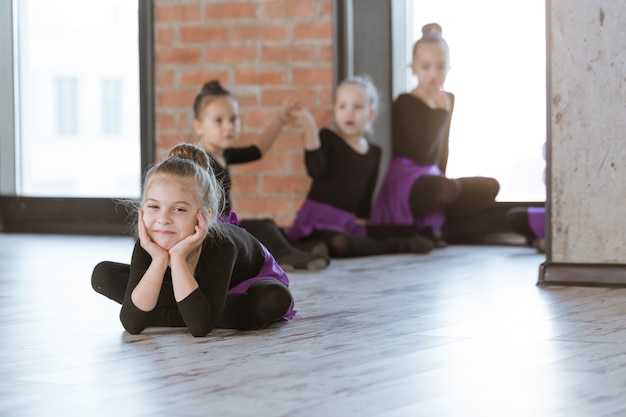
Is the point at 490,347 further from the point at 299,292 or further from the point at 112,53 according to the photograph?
the point at 112,53

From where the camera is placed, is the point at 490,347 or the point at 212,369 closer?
the point at 212,369

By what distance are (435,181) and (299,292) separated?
1.57 meters

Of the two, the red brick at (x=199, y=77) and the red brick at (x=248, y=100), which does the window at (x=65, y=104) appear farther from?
the red brick at (x=248, y=100)

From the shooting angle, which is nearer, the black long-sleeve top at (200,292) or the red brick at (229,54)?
the black long-sleeve top at (200,292)

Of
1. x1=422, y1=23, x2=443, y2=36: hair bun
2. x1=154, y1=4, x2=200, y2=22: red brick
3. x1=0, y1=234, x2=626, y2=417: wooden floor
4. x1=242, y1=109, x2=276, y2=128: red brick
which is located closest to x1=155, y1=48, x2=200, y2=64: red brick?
x1=154, y1=4, x2=200, y2=22: red brick

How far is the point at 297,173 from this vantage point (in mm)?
4773

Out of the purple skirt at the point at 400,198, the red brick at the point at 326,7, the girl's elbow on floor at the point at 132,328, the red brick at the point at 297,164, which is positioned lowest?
the girl's elbow on floor at the point at 132,328

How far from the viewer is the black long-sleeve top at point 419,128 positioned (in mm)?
4492

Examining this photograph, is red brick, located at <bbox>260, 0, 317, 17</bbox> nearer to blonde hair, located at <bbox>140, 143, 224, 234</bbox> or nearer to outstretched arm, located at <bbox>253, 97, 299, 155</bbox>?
outstretched arm, located at <bbox>253, 97, 299, 155</bbox>

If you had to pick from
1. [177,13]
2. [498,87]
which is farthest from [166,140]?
[498,87]

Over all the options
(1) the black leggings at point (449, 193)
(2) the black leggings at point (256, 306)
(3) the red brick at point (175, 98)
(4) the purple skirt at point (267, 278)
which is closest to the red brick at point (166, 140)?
(3) the red brick at point (175, 98)

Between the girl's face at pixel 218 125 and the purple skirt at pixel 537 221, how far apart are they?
3.96ft

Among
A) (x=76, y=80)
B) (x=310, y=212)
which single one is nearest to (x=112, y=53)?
Result: (x=76, y=80)

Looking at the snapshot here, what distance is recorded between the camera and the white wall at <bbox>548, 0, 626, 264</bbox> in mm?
2998
